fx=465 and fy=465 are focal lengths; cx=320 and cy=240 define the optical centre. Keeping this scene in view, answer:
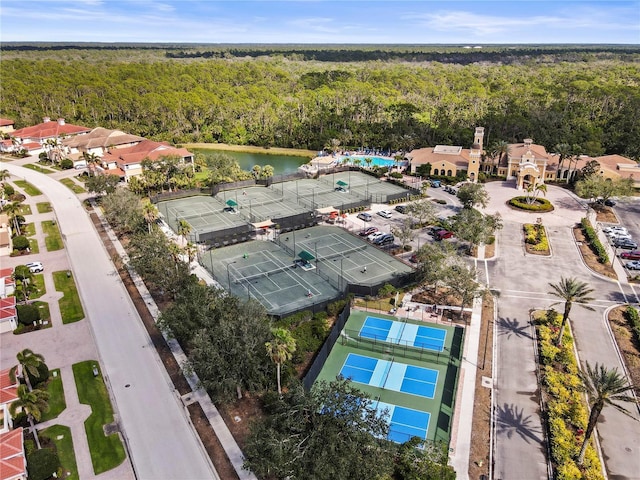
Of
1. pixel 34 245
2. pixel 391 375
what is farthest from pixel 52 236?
pixel 391 375

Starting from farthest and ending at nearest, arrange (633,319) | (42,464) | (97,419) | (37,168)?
1. (37,168)
2. (633,319)
3. (97,419)
4. (42,464)

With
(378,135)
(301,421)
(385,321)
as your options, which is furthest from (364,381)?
(378,135)

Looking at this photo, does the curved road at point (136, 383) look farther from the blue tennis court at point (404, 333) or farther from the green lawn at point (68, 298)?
the blue tennis court at point (404, 333)

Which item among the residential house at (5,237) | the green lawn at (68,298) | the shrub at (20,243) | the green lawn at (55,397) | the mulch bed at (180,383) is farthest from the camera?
the shrub at (20,243)

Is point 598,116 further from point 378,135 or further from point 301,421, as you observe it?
point 301,421

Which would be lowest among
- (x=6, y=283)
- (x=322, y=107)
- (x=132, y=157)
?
(x=6, y=283)

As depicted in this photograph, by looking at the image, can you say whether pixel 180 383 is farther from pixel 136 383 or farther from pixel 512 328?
pixel 512 328

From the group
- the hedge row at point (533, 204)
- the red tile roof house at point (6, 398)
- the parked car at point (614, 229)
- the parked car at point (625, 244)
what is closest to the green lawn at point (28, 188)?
the red tile roof house at point (6, 398)
